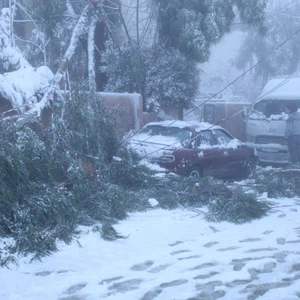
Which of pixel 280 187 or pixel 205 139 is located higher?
pixel 205 139

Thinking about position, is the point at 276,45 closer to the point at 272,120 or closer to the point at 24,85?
the point at 272,120

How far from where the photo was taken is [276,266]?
6477mm

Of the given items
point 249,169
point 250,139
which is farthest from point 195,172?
point 250,139

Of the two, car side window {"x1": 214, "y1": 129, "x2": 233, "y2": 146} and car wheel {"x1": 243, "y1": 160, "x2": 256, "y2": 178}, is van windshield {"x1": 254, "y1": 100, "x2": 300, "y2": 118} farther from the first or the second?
car side window {"x1": 214, "y1": 129, "x2": 233, "y2": 146}

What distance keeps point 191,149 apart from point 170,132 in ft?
2.47

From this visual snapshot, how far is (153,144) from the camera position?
1191 cm

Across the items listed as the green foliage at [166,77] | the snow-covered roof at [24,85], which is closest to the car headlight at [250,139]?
the green foliage at [166,77]

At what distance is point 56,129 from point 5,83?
9.06 ft

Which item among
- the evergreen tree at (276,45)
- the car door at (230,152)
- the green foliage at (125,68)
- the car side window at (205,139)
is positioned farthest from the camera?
the evergreen tree at (276,45)

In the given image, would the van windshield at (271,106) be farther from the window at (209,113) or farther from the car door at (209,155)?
the car door at (209,155)

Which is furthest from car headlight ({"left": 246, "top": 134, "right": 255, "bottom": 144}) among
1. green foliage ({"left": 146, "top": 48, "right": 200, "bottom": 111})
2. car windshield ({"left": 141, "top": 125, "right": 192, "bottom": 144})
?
car windshield ({"left": 141, "top": 125, "right": 192, "bottom": 144})

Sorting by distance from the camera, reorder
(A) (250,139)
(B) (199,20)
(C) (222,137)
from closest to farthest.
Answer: (C) (222,137) < (B) (199,20) < (A) (250,139)

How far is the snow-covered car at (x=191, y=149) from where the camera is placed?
37.9 feet

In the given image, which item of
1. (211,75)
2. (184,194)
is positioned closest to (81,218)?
(184,194)
